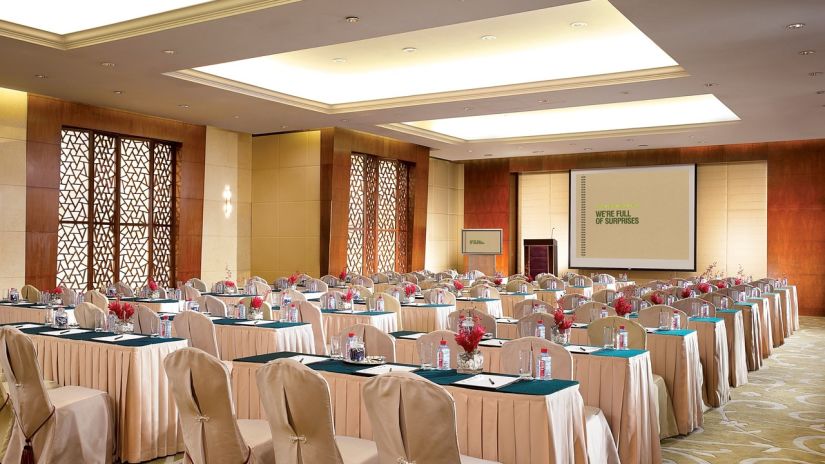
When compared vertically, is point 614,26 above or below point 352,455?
above

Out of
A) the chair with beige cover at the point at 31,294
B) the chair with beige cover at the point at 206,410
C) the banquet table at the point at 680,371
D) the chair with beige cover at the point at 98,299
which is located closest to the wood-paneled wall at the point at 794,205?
the banquet table at the point at 680,371

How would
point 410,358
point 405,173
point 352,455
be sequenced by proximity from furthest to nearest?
point 405,173
point 410,358
point 352,455

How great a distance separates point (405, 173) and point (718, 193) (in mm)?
7619

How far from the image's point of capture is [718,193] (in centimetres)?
1845

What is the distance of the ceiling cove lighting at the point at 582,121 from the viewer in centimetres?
1509

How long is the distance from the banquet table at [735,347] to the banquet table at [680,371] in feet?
6.71

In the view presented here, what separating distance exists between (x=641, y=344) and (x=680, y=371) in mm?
666

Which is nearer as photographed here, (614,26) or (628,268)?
(614,26)

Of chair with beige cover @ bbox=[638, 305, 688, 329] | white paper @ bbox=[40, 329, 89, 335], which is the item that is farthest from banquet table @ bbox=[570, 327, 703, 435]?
white paper @ bbox=[40, 329, 89, 335]

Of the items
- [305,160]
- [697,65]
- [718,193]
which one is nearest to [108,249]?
[305,160]

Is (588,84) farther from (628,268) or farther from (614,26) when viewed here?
(628,268)

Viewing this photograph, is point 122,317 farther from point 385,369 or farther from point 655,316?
point 655,316

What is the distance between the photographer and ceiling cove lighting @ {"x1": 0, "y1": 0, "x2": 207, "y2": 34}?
8.49 metres

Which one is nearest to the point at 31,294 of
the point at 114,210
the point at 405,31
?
the point at 114,210
